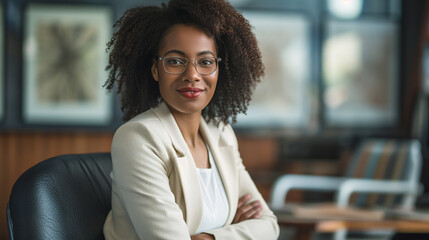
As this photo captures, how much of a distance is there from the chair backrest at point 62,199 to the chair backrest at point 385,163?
2677 mm

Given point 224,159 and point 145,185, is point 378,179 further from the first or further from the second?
point 145,185

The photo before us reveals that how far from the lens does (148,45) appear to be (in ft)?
4.68

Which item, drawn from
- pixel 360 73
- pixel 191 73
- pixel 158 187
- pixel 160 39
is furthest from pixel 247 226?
pixel 360 73

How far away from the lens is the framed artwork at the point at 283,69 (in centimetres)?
502

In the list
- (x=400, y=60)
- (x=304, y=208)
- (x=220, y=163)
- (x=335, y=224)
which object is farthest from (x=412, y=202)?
(x=220, y=163)

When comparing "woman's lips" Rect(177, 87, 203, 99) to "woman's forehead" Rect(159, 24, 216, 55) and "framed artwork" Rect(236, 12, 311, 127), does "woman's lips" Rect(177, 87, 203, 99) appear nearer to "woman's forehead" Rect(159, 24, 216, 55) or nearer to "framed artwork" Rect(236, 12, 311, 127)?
"woman's forehead" Rect(159, 24, 216, 55)

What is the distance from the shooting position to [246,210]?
1567 mm

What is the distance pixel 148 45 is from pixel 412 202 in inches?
108

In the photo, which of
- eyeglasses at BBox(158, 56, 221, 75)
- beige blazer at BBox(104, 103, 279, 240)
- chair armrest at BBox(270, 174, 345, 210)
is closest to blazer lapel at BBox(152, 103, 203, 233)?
beige blazer at BBox(104, 103, 279, 240)

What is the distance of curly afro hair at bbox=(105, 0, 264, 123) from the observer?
4.62 feet

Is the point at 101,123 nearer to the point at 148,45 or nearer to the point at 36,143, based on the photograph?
the point at 36,143

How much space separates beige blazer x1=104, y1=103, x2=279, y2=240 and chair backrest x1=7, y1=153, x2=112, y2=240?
0.06 meters

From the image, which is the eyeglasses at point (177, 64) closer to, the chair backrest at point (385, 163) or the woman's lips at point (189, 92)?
the woman's lips at point (189, 92)

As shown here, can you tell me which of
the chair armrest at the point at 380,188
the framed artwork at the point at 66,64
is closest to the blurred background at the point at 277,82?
the framed artwork at the point at 66,64
